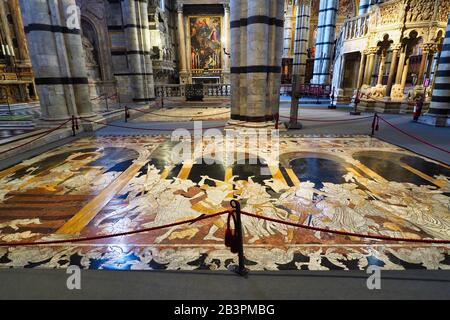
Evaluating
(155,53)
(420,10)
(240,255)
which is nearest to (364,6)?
A: (420,10)

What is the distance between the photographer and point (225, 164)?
540cm

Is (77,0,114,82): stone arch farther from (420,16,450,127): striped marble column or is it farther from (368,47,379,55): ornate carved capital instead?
(420,16,450,127): striped marble column

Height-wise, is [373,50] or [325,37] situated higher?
[325,37]

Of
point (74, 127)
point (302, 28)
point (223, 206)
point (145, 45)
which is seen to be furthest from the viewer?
point (302, 28)

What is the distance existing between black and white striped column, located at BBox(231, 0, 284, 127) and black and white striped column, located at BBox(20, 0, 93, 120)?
5329 mm

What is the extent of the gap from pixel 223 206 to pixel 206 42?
76.7 ft

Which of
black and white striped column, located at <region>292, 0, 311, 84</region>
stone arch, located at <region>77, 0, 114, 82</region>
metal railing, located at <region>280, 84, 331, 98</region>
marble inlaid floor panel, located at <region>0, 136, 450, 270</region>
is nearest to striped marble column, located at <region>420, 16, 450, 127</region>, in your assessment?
marble inlaid floor panel, located at <region>0, 136, 450, 270</region>

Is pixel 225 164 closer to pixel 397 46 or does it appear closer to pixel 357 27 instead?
pixel 397 46

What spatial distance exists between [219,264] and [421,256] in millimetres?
2097

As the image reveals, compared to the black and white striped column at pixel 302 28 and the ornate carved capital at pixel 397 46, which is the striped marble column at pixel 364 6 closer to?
the black and white striped column at pixel 302 28

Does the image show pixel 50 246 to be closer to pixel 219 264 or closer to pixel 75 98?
pixel 219 264

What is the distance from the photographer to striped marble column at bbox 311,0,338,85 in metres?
19.1

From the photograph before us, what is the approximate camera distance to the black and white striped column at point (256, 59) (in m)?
7.74

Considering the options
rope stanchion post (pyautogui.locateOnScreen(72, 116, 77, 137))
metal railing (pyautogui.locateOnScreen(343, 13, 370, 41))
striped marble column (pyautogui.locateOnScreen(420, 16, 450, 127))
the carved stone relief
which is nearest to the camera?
rope stanchion post (pyautogui.locateOnScreen(72, 116, 77, 137))
